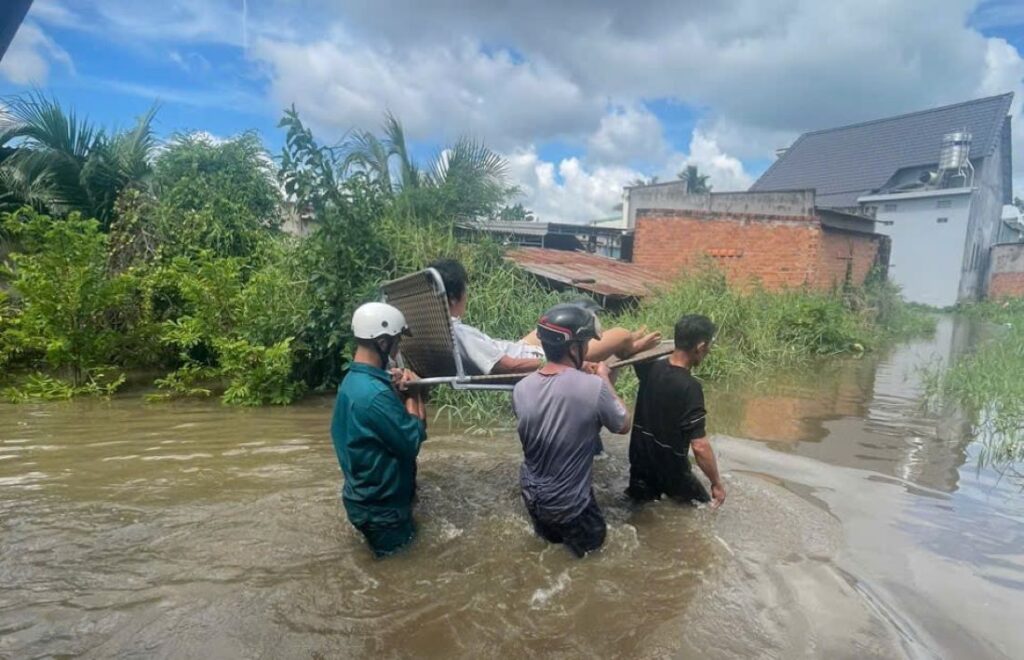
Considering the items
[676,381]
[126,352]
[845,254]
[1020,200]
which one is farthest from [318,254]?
[1020,200]

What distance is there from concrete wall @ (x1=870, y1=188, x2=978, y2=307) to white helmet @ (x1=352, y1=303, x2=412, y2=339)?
88.4ft

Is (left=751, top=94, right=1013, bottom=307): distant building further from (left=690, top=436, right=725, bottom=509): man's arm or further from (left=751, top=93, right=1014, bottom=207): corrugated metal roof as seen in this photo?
(left=690, top=436, right=725, bottom=509): man's arm

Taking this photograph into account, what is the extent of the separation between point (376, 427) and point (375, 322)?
1.76 feet

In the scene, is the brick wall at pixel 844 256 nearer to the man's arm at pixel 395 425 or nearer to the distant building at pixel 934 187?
the distant building at pixel 934 187

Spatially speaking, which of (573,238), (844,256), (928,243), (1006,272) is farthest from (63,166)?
(1006,272)

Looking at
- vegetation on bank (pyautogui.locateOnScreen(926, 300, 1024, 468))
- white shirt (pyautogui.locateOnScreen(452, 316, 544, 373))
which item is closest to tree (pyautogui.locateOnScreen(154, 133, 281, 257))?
white shirt (pyautogui.locateOnScreen(452, 316, 544, 373))

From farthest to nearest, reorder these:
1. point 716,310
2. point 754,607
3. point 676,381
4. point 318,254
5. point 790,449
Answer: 1. point 716,310
2. point 318,254
3. point 790,449
4. point 676,381
5. point 754,607

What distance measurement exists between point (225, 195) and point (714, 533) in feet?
34.6

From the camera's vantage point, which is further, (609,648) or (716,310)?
(716,310)

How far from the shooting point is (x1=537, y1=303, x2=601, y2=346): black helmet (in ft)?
10.7

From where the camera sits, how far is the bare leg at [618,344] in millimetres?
3977

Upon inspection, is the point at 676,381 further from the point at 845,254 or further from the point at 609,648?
the point at 845,254

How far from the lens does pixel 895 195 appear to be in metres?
27.0

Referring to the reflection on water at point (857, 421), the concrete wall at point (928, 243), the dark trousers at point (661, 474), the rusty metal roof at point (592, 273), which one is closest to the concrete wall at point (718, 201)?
the rusty metal roof at point (592, 273)
